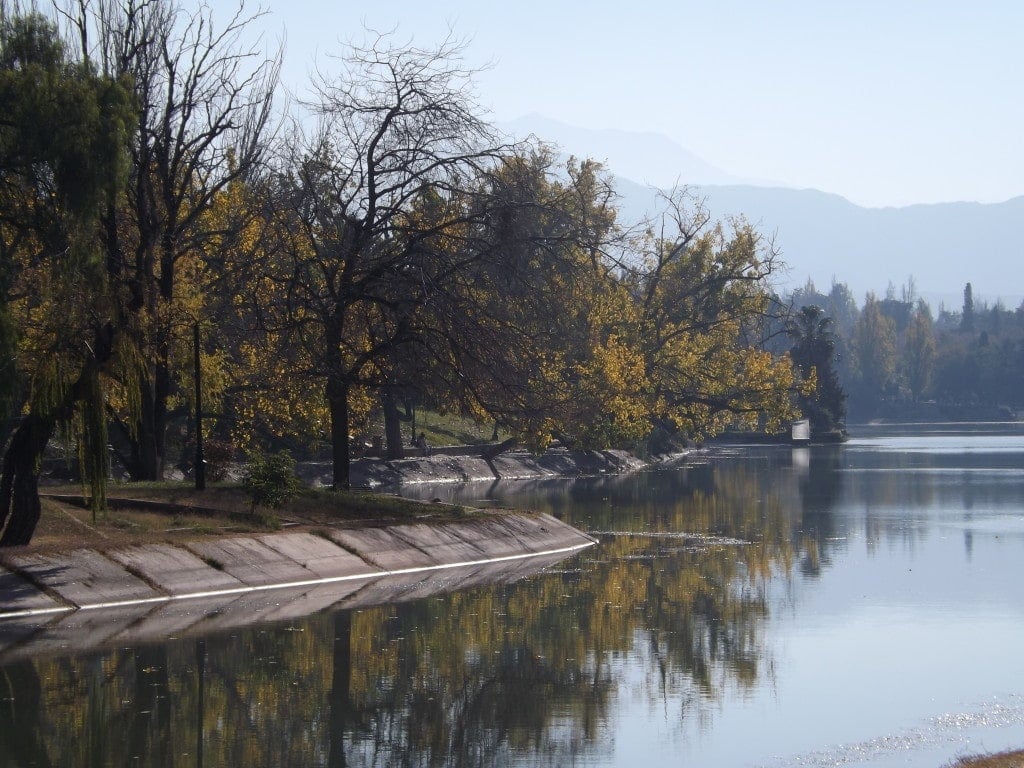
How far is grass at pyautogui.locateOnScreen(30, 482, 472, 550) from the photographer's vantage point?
2750 centimetres

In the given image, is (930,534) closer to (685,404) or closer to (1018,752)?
(1018,752)

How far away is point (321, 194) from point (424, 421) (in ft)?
143

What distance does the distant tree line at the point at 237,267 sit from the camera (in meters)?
25.5

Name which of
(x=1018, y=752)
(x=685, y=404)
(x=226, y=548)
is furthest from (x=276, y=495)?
(x=685, y=404)

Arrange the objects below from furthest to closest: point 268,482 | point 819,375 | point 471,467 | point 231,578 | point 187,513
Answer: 1. point 819,375
2. point 471,467
3. point 268,482
4. point 187,513
5. point 231,578

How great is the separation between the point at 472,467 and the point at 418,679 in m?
50.0

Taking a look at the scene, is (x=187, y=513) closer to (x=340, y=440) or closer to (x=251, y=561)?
(x=251, y=561)

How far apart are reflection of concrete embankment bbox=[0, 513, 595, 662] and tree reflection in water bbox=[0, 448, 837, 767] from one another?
3.78ft

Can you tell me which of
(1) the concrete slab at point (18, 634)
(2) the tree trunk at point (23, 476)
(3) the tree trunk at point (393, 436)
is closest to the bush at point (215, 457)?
(2) the tree trunk at point (23, 476)

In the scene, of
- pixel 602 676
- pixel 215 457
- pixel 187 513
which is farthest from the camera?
pixel 215 457

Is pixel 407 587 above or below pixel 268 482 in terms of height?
below

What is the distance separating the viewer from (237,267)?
43094 mm

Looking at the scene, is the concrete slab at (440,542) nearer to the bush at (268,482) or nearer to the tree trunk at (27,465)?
the bush at (268,482)

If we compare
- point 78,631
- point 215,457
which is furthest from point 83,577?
point 215,457
